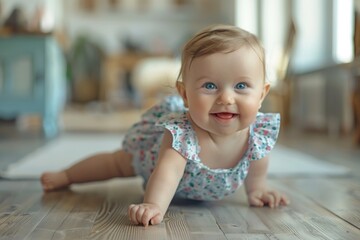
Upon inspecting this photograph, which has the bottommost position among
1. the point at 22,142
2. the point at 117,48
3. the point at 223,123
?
the point at 22,142

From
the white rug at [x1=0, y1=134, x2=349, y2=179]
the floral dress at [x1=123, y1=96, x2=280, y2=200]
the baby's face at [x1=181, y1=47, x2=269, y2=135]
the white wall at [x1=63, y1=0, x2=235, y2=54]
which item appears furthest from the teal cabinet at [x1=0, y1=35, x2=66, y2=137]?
the white wall at [x1=63, y1=0, x2=235, y2=54]

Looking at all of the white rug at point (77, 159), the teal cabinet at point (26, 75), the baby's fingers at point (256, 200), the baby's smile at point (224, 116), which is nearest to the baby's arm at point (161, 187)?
the baby's smile at point (224, 116)

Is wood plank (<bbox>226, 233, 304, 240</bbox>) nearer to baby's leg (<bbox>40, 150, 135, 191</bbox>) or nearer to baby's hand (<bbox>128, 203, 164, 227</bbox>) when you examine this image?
baby's hand (<bbox>128, 203, 164, 227</bbox>)

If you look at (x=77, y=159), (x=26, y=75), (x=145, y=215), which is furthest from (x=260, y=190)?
(x=26, y=75)

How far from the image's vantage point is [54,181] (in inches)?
52.0

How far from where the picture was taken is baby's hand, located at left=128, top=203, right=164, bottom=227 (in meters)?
0.94

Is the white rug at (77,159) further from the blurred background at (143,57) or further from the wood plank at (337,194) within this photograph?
the blurred background at (143,57)

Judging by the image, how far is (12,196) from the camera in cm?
124

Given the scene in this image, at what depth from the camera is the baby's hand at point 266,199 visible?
3.77ft

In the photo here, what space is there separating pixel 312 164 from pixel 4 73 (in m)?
2.12

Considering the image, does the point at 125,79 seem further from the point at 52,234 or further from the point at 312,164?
the point at 52,234

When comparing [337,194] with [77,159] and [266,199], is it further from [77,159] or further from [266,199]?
[77,159]

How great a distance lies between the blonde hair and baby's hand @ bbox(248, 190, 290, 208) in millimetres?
300

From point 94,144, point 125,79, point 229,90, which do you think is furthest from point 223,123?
point 125,79
